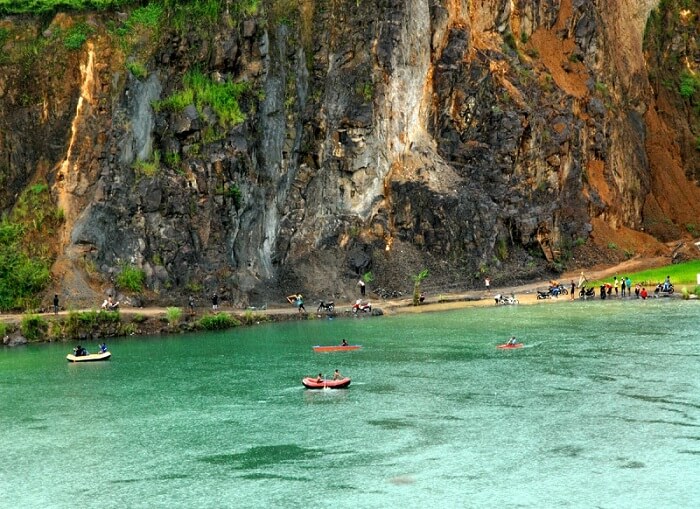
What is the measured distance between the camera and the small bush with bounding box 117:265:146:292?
9181cm

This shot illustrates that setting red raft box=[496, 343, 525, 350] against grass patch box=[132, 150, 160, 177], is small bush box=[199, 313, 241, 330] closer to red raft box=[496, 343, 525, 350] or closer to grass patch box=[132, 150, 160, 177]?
grass patch box=[132, 150, 160, 177]

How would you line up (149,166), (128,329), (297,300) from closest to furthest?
1. (128,329)
2. (297,300)
3. (149,166)

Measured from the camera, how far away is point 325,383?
202 feet

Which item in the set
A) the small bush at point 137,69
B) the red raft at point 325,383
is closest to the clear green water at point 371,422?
the red raft at point 325,383

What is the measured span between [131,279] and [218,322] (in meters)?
8.21

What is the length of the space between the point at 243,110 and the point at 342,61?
11061 millimetres

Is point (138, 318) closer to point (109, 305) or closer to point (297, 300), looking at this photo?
point (109, 305)

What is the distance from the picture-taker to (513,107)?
4370 inches

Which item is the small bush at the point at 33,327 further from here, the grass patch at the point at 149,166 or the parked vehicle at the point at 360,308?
the parked vehicle at the point at 360,308

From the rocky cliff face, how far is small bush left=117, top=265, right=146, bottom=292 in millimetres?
678

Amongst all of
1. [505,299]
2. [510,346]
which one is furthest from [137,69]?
[510,346]

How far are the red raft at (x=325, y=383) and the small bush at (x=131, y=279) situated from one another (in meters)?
33.3

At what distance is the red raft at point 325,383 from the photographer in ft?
202

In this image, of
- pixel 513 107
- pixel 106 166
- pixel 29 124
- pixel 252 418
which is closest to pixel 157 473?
pixel 252 418
